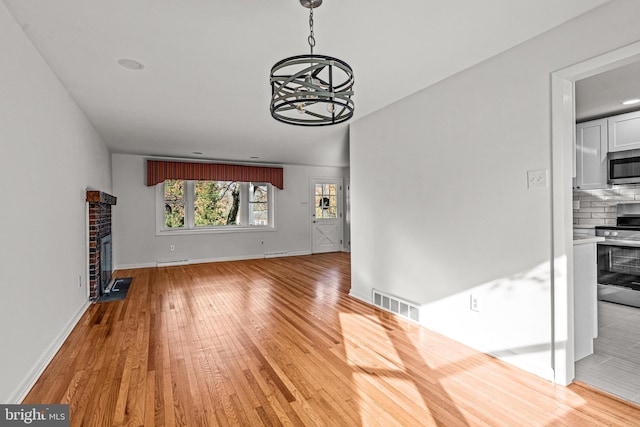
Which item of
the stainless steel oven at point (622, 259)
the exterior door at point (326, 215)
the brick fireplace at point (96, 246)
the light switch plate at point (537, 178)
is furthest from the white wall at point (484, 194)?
the exterior door at point (326, 215)

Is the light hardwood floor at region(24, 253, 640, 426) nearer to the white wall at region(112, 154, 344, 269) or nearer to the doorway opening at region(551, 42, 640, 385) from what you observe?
the doorway opening at region(551, 42, 640, 385)

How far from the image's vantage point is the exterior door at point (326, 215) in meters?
8.55

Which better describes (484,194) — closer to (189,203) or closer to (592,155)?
(592,155)

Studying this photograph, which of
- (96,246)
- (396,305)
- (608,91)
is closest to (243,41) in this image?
(396,305)

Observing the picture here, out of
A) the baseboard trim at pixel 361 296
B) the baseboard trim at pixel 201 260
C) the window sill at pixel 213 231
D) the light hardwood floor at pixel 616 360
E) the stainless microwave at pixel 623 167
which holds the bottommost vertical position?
the light hardwood floor at pixel 616 360

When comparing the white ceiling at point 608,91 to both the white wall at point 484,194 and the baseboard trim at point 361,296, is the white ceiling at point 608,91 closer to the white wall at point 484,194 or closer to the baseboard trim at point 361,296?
the white wall at point 484,194

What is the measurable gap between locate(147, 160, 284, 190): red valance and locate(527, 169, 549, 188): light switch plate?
610cm

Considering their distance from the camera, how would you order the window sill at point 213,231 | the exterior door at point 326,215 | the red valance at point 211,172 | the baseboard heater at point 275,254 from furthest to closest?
1. the exterior door at point 326,215
2. the baseboard heater at point 275,254
3. the window sill at point 213,231
4. the red valance at point 211,172

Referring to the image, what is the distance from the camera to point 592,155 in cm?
416

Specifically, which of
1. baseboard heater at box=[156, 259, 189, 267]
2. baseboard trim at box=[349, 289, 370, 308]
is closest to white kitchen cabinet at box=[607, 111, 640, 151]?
baseboard trim at box=[349, 289, 370, 308]

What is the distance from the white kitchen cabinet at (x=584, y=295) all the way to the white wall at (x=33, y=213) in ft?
12.3

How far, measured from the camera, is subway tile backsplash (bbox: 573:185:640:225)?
4.11 m

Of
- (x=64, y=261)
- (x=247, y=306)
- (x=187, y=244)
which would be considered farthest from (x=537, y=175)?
(x=187, y=244)

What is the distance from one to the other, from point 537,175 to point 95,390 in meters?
3.34
